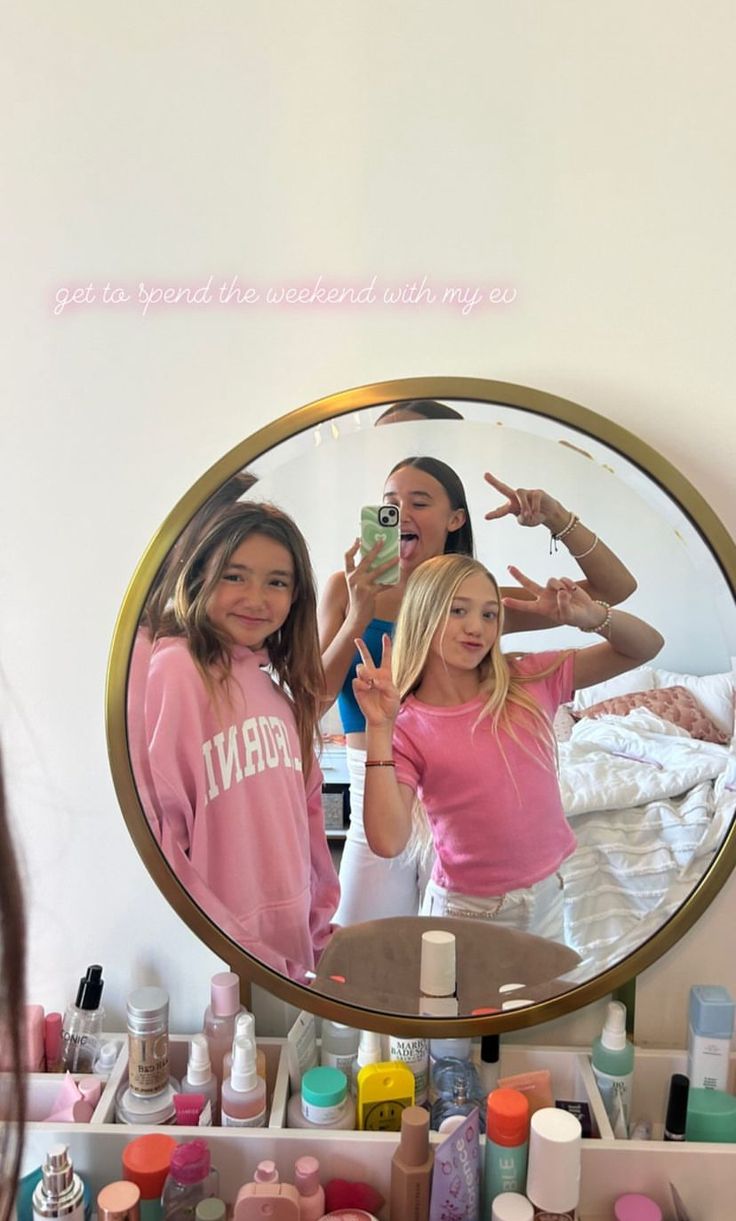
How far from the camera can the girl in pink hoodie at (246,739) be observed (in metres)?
0.75

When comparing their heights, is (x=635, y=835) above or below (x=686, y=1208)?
above

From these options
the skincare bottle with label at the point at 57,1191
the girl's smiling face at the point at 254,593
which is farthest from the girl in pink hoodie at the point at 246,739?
the skincare bottle with label at the point at 57,1191

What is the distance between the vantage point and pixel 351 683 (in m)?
0.75

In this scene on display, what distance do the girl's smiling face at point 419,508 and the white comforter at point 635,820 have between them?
0.20 m

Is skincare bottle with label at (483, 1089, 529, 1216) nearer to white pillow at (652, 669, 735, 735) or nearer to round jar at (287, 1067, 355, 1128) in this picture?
round jar at (287, 1067, 355, 1128)

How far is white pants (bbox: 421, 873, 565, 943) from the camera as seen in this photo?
2.49 ft

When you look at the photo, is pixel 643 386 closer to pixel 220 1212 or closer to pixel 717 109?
pixel 717 109

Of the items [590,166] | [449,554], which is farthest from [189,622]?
[590,166]

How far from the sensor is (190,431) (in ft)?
2.57

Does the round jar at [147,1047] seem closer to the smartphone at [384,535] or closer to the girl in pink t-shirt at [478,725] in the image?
the girl in pink t-shirt at [478,725]

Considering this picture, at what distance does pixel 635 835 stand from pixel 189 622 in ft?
1.39

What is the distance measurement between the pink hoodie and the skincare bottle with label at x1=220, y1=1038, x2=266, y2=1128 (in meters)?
0.07

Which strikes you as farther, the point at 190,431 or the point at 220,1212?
the point at 190,431

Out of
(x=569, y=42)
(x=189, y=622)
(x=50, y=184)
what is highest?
(x=569, y=42)
